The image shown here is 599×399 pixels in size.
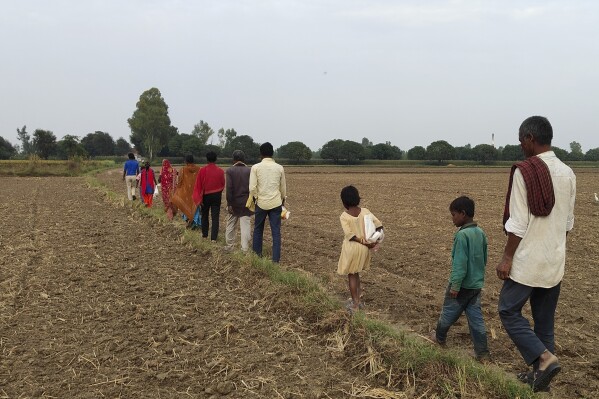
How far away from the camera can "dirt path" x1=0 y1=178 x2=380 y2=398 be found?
381 cm

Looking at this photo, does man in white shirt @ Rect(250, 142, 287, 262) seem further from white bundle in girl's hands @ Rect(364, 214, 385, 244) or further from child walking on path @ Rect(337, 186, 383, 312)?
white bundle in girl's hands @ Rect(364, 214, 385, 244)

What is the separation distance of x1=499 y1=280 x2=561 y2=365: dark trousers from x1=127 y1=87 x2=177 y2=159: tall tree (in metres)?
89.1

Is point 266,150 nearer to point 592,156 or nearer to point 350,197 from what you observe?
point 350,197

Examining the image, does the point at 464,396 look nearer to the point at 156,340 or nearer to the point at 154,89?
the point at 156,340

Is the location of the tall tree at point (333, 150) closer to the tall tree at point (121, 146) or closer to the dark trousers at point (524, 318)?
the tall tree at point (121, 146)

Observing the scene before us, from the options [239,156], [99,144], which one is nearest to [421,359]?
[239,156]

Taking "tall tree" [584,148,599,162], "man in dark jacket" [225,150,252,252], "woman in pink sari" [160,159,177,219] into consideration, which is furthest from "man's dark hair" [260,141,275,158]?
"tall tree" [584,148,599,162]

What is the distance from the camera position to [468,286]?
4309 millimetres

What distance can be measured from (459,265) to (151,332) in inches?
119

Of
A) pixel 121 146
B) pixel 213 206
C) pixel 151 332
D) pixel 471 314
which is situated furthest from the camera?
pixel 121 146

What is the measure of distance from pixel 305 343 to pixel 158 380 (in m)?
1.40

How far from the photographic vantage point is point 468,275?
4316 millimetres

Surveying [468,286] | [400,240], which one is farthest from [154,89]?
[468,286]

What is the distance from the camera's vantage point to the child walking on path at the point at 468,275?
14.0 feet
